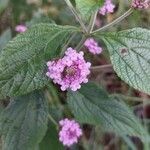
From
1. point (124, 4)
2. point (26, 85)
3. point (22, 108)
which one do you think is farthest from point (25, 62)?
point (124, 4)

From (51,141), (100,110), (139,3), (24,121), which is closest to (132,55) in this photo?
(139,3)

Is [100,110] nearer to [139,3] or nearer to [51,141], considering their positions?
[51,141]

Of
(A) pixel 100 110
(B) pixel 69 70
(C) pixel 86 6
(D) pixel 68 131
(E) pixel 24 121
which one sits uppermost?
(C) pixel 86 6

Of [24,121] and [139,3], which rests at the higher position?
[139,3]

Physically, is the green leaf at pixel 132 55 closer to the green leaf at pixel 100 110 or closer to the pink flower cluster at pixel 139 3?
A: the pink flower cluster at pixel 139 3

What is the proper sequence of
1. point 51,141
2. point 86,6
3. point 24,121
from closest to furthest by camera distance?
1. point 86,6
2. point 24,121
3. point 51,141

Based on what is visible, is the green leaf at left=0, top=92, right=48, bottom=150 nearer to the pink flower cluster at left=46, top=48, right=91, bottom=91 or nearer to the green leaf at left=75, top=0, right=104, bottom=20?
the pink flower cluster at left=46, top=48, right=91, bottom=91

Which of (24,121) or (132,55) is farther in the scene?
(24,121)
